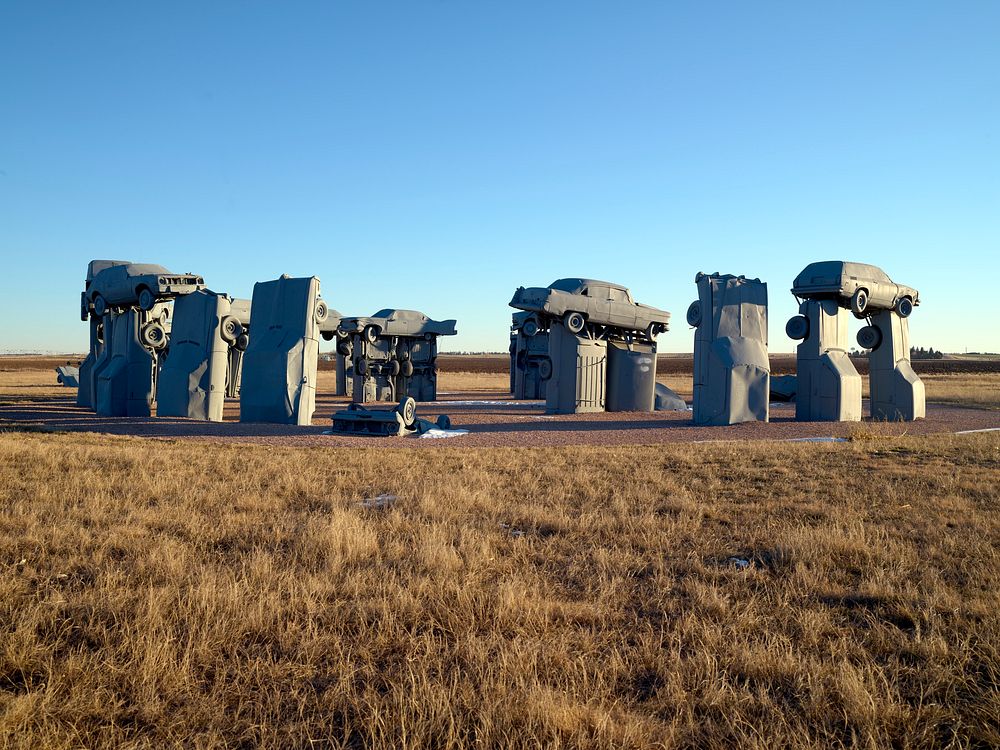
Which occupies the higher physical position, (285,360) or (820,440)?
(285,360)

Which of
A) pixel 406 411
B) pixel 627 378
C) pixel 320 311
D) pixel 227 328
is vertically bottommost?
pixel 406 411

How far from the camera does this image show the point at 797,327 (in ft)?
67.8

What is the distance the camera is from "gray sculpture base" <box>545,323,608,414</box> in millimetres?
24469

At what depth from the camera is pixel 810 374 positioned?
21078mm

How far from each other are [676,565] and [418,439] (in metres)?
11.1

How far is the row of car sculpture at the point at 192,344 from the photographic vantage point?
19.1 m

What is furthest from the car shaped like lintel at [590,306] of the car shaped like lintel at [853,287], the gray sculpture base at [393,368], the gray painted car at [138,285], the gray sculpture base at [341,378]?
the gray sculpture base at [341,378]

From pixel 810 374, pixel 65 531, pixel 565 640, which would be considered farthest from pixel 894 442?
pixel 65 531

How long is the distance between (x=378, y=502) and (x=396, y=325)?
22951 millimetres

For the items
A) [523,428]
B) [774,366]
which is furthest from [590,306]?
[774,366]

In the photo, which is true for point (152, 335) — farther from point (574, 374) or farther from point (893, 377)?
point (893, 377)

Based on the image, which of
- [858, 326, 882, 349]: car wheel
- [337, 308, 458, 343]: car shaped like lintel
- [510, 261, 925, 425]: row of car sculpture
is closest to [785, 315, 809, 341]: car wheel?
[510, 261, 925, 425]: row of car sculpture

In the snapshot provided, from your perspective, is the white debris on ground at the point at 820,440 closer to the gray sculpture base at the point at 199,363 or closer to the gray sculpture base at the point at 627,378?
the gray sculpture base at the point at 627,378

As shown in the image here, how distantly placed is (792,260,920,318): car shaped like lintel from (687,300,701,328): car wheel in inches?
131
